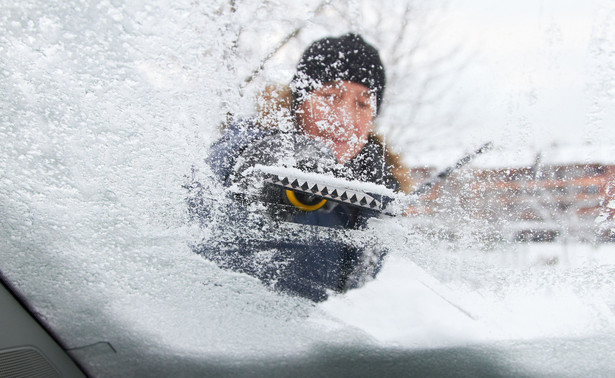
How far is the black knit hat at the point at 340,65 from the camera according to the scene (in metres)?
0.85

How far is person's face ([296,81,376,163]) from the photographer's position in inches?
35.0

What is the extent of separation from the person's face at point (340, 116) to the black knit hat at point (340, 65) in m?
0.02

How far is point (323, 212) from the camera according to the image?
3.27ft

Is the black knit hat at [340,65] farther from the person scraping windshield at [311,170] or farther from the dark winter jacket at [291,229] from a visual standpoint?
the dark winter jacket at [291,229]

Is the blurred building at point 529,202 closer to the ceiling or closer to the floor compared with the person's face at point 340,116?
closer to the floor

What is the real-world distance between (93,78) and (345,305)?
0.85m

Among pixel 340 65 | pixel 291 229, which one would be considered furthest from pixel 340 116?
pixel 291 229

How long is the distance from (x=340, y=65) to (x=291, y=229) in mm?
425

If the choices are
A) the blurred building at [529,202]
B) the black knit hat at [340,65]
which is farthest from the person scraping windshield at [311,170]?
the blurred building at [529,202]

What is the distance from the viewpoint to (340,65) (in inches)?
34.3

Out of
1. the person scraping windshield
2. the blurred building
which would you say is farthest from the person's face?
the blurred building

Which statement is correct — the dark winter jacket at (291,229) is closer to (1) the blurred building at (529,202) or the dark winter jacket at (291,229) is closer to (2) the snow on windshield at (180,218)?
(2) the snow on windshield at (180,218)

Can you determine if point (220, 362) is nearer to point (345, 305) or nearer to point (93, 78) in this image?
point (345, 305)

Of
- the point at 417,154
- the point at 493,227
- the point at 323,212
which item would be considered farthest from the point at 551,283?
the point at 323,212
